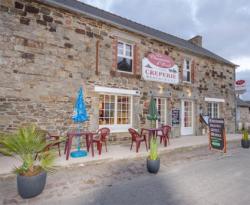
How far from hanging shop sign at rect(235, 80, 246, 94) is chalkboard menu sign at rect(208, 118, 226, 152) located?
7.58 m

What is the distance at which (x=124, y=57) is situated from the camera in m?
9.20

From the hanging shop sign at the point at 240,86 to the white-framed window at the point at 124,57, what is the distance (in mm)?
8930

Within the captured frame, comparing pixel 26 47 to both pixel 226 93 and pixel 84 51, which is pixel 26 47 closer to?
pixel 84 51

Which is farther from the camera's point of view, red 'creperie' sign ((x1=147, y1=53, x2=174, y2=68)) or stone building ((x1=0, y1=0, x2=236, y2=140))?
red 'creperie' sign ((x1=147, y1=53, x2=174, y2=68))

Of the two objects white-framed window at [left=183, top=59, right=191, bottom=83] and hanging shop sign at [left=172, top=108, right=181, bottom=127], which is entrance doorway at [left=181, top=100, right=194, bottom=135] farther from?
white-framed window at [left=183, top=59, right=191, bottom=83]

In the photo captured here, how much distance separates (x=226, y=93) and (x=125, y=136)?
8978mm

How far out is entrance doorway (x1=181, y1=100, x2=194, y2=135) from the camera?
444 inches

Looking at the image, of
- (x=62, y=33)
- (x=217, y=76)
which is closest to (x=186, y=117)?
(x=217, y=76)

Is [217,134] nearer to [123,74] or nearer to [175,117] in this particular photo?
[175,117]

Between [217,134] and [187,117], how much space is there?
408 cm

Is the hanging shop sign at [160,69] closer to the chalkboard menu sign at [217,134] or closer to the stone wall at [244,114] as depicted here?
the chalkboard menu sign at [217,134]

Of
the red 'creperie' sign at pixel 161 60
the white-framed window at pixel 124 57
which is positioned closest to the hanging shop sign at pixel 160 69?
the red 'creperie' sign at pixel 161 60

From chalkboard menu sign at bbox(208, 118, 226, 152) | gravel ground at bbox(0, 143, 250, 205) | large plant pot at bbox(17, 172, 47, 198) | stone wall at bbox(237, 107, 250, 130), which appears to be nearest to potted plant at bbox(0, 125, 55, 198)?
large plant pot at bbox(17, 172, 47, 198)

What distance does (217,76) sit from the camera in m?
13.2
